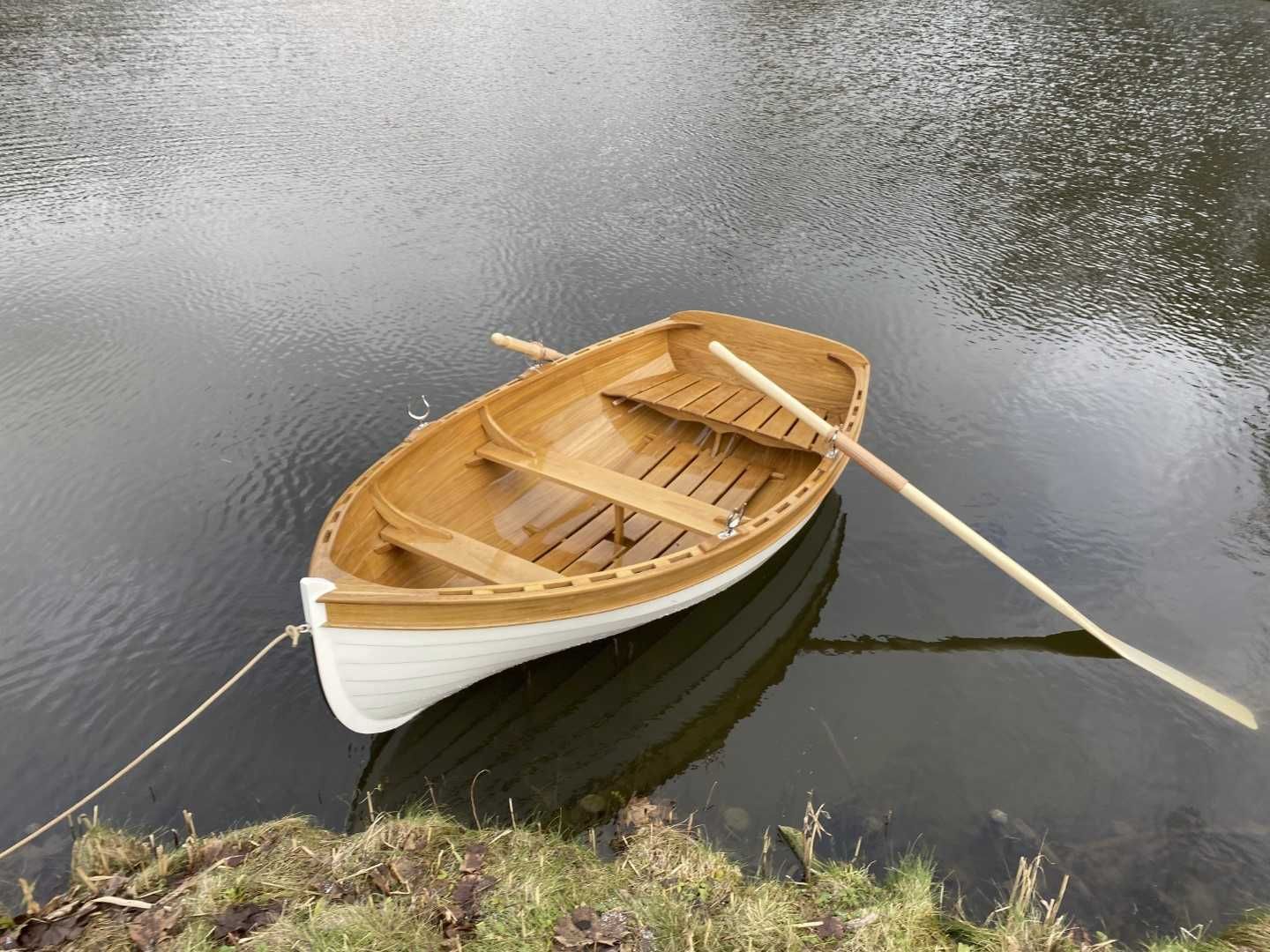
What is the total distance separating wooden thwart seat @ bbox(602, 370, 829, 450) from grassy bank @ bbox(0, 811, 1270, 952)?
4.73 m

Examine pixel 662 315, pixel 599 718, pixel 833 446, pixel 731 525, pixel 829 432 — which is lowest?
pixel 599 718

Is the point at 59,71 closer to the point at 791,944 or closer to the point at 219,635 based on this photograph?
the point at 219,635

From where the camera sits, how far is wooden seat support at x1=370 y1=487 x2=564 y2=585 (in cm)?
721

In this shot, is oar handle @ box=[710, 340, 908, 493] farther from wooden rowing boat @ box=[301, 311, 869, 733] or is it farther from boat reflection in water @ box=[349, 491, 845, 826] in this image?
boat reflection in water @ box=[349, 491, 845, 826]

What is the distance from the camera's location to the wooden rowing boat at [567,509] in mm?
6488

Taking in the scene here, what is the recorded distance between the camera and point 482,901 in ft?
18.1

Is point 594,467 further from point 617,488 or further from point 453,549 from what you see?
point 453,549

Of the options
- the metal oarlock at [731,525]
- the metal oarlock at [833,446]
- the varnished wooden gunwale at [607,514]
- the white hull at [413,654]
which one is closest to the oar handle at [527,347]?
the varnished wooden gunwale at [607,514]

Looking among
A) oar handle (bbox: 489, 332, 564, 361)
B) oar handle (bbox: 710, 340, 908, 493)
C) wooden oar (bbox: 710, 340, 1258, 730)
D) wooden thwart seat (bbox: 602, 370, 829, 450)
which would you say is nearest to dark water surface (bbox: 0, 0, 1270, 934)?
wooden oar (bbox: 710, 340, 1258, 730)

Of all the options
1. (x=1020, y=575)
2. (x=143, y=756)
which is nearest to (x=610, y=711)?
(x=143, y=756)

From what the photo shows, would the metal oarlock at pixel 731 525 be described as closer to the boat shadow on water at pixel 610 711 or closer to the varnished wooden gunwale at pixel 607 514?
the varnished wooden gunwale at pixel 607 514

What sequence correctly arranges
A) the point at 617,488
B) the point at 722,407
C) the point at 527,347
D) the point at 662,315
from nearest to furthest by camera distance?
the point at 617,488 < the point at 527,347 < the point at 722,407 < the point at 662,315

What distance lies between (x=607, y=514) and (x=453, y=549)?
206cm

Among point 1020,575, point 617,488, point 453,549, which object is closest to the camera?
point 453,549
